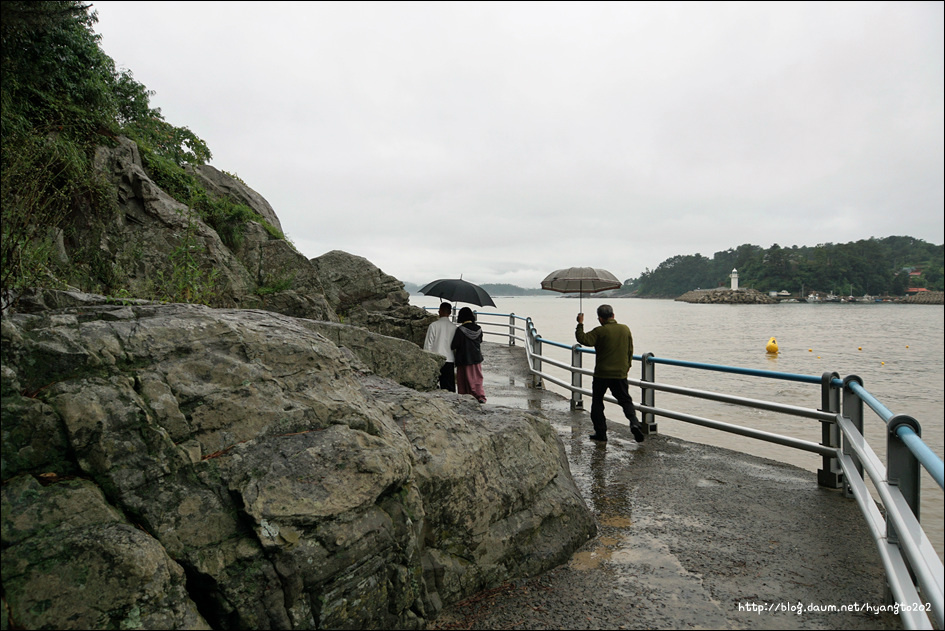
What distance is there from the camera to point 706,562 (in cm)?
359

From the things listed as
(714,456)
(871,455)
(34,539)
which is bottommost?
(714,456)

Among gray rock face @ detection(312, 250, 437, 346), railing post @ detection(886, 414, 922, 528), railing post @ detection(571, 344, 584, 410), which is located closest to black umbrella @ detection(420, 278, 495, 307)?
railing post @ detection(571, 344, 584, 410)

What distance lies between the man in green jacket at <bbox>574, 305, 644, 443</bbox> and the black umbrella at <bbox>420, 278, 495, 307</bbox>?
9.86ft

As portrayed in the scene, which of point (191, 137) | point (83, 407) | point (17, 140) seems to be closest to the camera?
point (83, 407)

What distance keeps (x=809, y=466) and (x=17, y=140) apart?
11845 mm

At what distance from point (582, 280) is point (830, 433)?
586cm

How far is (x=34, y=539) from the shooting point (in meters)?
2.05

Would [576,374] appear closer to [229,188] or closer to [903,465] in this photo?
[903,465]

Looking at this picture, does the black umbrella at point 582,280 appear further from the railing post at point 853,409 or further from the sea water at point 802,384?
the railing post at point 853,409

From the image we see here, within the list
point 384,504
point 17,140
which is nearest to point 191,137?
point 17,140

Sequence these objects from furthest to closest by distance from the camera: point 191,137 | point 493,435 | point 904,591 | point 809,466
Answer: point 191,137 < point 809,466 < point 493,435 < point 904,591

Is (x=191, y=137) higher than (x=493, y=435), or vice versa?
(x=191, y=137)

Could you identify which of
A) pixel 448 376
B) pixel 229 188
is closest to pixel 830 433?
pixel 448 376

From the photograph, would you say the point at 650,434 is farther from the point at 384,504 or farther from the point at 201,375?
the point at 201,375
